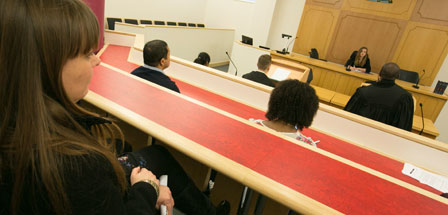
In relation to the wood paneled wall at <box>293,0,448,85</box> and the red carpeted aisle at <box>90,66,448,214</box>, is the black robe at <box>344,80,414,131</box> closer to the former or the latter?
the red carpeted aisle at <box>90,66,448,214</box>

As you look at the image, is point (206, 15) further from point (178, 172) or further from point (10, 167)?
point (10, 167)

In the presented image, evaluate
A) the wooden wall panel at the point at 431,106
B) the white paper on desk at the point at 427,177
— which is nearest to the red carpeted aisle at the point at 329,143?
the white paper on desk at the point at 427,177

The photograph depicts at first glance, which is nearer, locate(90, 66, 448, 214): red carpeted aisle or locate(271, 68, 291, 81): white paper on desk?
locate(90, 66, 448, 214): red carpeted aisle

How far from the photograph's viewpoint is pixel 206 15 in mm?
9680

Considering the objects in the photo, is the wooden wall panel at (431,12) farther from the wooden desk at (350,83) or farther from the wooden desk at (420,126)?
the wooden desk at (420,126)

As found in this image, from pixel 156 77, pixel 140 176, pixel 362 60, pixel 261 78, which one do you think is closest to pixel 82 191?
pixel 140 176

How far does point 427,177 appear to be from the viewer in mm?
1585

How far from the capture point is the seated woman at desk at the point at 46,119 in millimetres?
513

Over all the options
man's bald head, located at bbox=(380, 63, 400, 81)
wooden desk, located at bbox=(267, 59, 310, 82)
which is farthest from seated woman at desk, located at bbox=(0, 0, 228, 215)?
wooden desk, located at bbox=(267, 59, 310, 82)

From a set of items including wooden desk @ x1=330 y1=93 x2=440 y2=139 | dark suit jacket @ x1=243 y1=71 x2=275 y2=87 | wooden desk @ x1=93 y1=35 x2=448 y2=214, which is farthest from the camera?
wooden desk @ x1=330 y1=93 x2=440 y2=139

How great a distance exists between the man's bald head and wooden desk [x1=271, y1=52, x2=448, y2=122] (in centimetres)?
211

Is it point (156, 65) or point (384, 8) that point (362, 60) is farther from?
point (156, 65)

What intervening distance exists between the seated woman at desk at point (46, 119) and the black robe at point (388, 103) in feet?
10.7

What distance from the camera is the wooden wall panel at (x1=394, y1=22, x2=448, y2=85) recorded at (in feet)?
18.6
